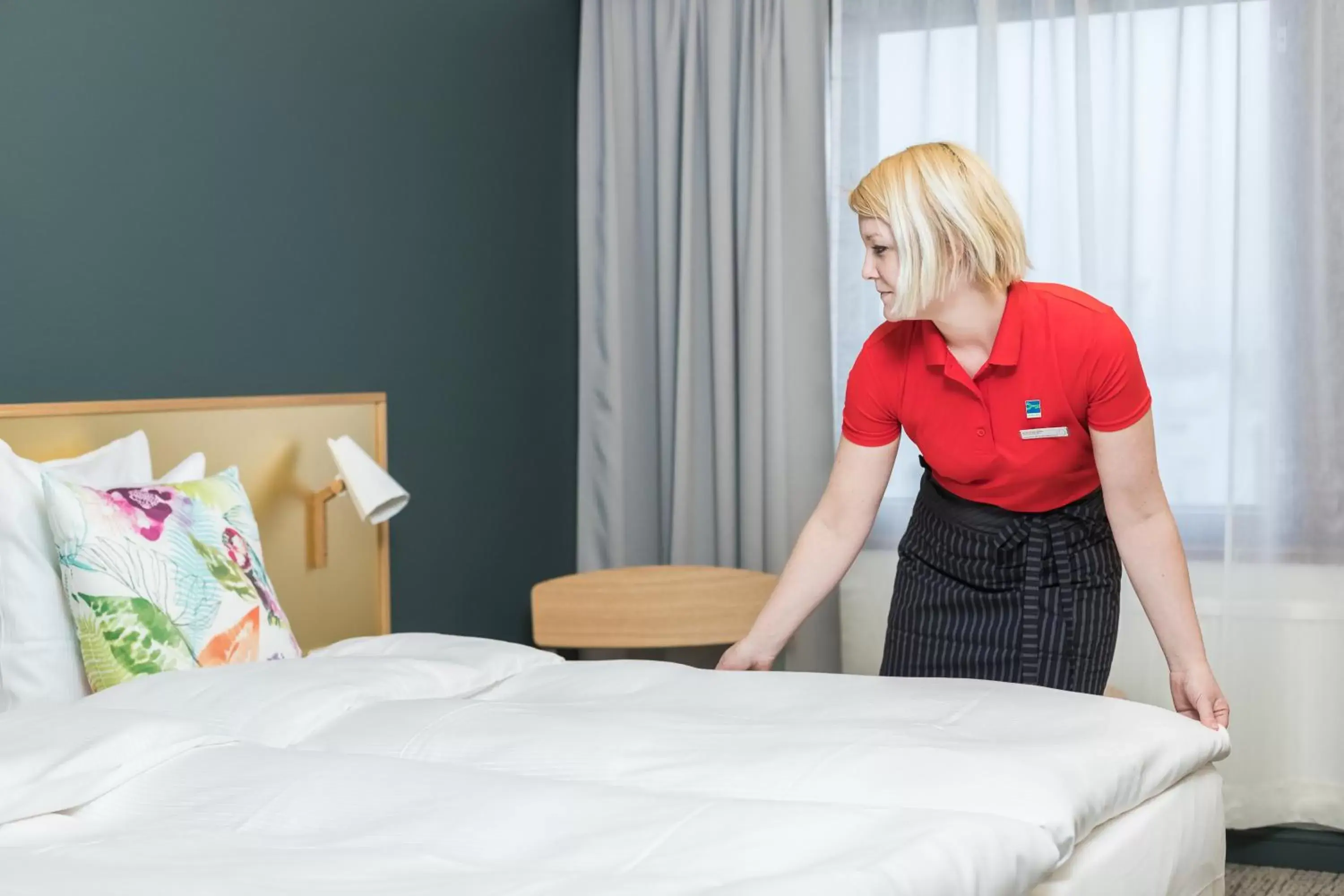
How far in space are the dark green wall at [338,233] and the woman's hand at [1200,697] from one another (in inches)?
68.7

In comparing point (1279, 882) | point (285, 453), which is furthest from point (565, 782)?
point (1279, 882)

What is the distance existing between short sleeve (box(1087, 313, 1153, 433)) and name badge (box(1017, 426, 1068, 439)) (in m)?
0.06

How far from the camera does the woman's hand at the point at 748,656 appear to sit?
2.25 metres

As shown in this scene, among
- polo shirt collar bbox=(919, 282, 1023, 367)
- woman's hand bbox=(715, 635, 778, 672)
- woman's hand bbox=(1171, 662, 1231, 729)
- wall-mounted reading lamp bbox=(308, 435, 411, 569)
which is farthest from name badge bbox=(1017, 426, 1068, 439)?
wall-mounted reading lamp bbox=(308, 435, 411, 569)

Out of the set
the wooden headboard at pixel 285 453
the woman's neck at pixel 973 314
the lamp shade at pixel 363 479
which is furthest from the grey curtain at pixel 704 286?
the woman's neck at pixel 973 314

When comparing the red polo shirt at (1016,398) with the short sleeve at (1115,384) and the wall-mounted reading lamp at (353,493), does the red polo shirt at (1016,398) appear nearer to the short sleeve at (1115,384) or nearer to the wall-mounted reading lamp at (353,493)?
the short sleeve at (1115,384)

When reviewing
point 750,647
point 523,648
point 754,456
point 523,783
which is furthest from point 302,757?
point 754,456

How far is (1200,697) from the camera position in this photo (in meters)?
1.93

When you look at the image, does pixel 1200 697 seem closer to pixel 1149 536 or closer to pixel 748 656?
pixel 1149 536

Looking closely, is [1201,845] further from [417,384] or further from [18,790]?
[417,384]

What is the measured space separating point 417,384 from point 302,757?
1755 mm

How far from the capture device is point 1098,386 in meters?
2.03

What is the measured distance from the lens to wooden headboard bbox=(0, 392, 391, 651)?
226cm

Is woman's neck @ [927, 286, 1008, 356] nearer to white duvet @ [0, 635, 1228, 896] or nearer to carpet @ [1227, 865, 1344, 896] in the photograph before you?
white duvet @ [0, 635, 1228, 896]
